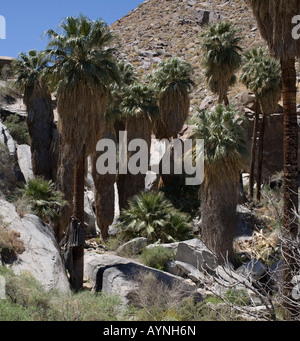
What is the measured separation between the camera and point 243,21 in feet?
197

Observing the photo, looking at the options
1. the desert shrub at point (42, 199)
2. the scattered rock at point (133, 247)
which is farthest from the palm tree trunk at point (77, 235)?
the desert shrub at point (42, 199)

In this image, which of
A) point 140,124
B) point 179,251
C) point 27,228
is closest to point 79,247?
point 27,228

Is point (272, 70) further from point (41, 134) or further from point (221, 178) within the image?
point (41, 134)

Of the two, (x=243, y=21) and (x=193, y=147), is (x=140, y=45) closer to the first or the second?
(x=243, y=21)

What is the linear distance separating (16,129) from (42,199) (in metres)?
15.6

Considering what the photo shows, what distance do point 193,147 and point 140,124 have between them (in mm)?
6607

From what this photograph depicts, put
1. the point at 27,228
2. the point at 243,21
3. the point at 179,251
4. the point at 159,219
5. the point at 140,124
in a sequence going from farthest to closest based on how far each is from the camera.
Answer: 1. the point at 243,21
2. the point at 140,124
3. the point at 159,219
4. the point at 179,251
5. the point at 27,228

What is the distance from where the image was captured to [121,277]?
14.8 metres

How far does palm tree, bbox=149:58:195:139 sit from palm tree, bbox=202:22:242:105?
1.78 m

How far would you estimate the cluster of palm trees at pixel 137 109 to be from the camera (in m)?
13.3

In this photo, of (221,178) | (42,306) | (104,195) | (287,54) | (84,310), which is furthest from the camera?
(104,195)

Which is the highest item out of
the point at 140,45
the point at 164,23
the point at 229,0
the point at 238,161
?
the point at 229,0

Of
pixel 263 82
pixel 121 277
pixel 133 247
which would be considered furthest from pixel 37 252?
pixel 263 82

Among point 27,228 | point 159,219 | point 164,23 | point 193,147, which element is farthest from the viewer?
point 164,23
